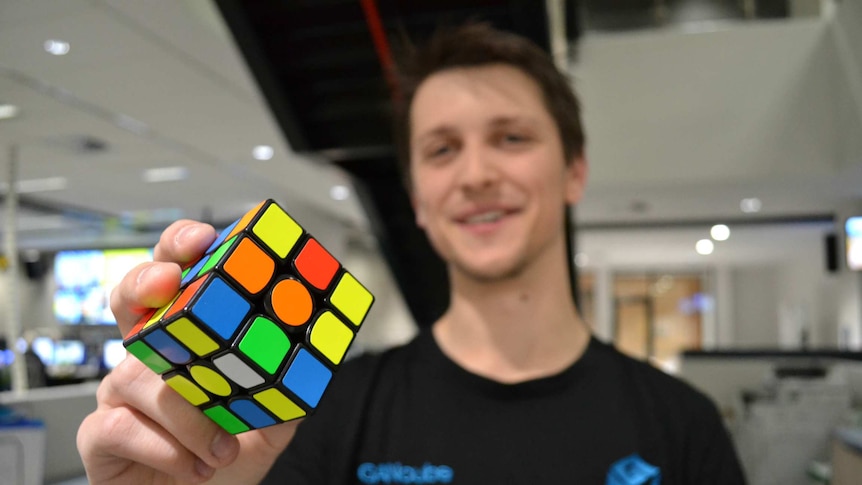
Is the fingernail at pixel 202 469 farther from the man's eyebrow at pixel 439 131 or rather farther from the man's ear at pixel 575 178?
the man's ear at pixel 575 178

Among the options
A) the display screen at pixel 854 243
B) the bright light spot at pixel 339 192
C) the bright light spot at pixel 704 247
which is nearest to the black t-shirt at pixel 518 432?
the display screen at pixel 854 243

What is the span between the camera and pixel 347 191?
7297 mm

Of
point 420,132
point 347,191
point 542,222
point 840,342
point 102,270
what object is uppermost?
point 420,132

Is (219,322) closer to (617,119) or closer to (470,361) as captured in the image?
(470,361)

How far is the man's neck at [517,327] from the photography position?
3.32 feet

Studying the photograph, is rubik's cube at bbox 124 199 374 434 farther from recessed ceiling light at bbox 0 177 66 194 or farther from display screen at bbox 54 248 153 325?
display screen at bbox 54 248 153 325

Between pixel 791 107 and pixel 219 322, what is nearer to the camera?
pixel 219 322

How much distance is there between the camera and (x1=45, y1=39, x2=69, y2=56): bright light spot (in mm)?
3320

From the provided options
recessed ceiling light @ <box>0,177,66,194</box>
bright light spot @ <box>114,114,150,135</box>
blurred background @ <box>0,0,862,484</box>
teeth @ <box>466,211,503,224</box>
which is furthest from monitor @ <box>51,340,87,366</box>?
teeth @ <box>466,211,503,224</box>

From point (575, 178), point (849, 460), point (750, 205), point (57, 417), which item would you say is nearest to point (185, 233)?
point (575, 178)

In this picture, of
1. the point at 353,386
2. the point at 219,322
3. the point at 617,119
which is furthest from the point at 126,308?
the point at 617,119

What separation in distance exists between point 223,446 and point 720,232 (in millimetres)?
10293

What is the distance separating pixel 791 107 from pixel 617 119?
1300 mm

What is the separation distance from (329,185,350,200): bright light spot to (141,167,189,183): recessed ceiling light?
A: 1.54 metres
